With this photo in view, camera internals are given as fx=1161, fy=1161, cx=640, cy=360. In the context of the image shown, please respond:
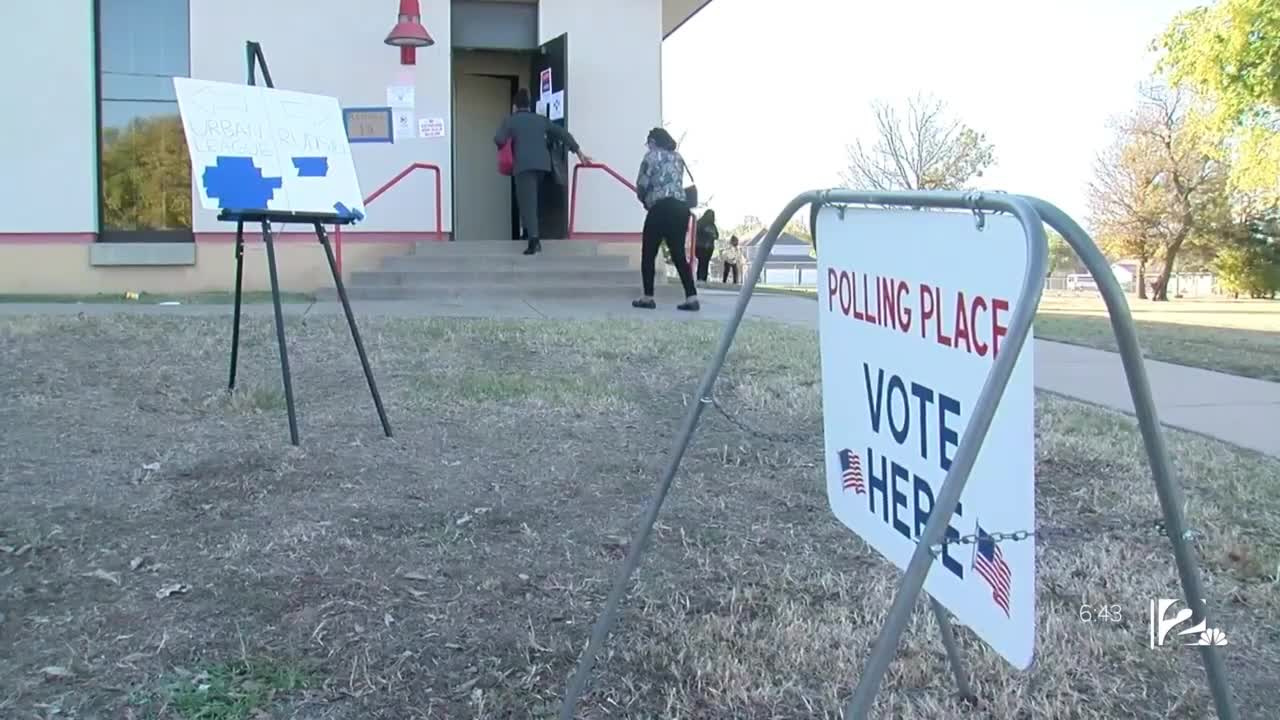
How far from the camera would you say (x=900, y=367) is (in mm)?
2301

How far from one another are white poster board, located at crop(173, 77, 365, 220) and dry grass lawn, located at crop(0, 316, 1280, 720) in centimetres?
111

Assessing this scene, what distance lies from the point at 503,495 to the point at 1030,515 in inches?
119

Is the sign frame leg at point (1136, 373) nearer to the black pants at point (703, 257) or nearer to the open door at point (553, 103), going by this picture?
the open door at point (553, 103)

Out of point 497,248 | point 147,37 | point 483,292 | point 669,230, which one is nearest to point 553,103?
point 497,248

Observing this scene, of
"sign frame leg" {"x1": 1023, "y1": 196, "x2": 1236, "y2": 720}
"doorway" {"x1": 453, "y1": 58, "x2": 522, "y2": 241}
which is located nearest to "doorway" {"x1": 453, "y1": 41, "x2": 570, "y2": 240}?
"doorway" {"x1": 453, "y1": 58, "x2": 522, "y2": 241}

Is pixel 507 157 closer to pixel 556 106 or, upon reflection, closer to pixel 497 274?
pixel 497 274

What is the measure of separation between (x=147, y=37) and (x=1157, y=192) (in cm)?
4383

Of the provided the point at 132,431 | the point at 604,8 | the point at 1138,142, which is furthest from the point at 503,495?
the point at 1138,142

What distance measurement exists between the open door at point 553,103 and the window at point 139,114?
4.13 metres

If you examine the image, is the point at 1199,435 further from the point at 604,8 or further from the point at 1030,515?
the point at 604,8

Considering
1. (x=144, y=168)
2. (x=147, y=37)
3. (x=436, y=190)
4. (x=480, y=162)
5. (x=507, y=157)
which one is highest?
(x=147, y=37)

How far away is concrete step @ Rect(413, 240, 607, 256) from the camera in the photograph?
44.3 ft

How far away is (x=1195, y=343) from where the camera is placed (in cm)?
1089

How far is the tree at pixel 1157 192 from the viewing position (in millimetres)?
46500
